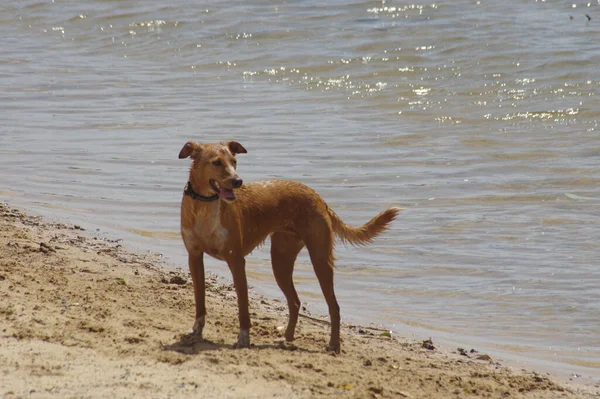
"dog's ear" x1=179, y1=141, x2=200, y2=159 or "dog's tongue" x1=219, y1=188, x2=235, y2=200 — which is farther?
"dog's ear" x1=179, y1=141, x2=200, y2=159

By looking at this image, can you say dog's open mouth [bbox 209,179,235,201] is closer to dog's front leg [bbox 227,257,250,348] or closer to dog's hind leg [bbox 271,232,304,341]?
dog's front leg [bbox 227,257,250,348]

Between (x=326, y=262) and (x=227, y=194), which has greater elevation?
(x=227, y=194)

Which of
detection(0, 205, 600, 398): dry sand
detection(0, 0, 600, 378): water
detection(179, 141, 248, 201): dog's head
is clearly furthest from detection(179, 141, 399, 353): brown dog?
detection(0, 0, 600, 378): water

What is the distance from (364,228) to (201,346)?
1398 millimetres

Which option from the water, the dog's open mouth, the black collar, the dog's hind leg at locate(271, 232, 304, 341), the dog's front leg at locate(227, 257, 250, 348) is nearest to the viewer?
the dog's open mouth

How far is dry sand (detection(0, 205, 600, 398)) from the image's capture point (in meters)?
4.99

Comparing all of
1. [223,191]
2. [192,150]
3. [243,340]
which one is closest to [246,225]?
[223,191]

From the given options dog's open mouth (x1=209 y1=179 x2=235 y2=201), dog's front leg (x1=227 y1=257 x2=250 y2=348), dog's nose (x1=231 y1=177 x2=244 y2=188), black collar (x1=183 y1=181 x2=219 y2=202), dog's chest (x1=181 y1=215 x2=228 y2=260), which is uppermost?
dog's nose (x1=231 y1=177 x2=244 y2=188)

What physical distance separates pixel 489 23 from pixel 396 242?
12.1 metres

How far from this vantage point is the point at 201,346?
5.88m

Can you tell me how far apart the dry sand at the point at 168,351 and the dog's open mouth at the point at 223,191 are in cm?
88

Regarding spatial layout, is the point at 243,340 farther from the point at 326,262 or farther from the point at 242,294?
the point at 326,262

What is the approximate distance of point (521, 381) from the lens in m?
5.93

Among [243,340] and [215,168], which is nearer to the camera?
[215,168]
